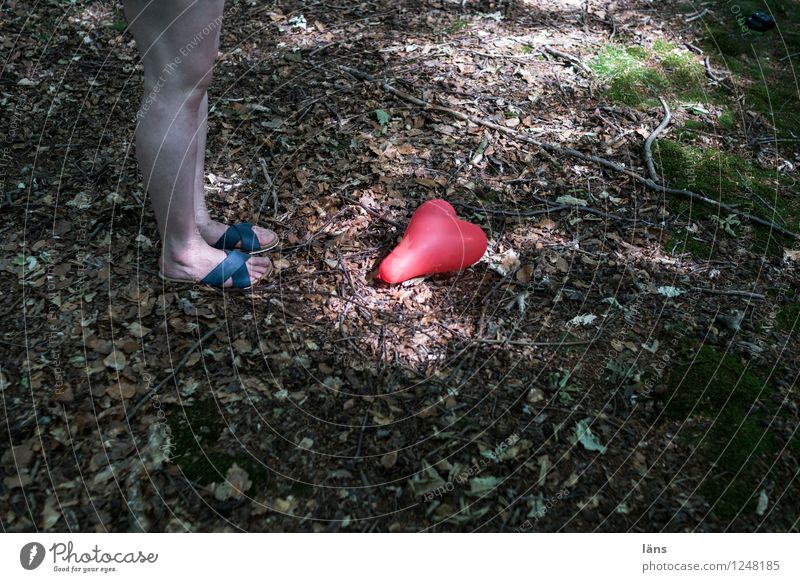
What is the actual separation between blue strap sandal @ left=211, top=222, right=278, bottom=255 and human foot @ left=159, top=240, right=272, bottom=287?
0.20 m

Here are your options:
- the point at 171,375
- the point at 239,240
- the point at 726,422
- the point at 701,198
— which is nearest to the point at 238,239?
the point at 239,240

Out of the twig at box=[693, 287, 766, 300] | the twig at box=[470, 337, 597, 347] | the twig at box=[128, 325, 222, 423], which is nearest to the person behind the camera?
the twig at box=[128, 325, 222, 423]

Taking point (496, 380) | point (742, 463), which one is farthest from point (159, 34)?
point (742, 463)

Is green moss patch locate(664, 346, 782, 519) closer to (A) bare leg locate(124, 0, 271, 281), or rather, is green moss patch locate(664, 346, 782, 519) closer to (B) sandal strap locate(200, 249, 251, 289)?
(B) sandal strap locate(200, 249, 251, 289)

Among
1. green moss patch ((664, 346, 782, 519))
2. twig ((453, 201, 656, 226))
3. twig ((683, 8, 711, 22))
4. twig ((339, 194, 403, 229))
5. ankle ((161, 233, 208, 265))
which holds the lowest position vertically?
green moss patch ((664, 346, 782, 519))

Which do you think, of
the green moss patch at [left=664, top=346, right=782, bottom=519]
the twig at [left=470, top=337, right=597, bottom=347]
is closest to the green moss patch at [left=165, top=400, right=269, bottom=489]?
the twig at [left=470, top=337, right=597, bottom=347]

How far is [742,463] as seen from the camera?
241 centimetres

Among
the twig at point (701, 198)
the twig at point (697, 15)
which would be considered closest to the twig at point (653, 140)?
the twig at point (701, 198)

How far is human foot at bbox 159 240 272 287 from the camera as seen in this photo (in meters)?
2.87

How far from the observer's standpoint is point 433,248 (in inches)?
115

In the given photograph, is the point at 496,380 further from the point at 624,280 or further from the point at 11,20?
the point at 11,20

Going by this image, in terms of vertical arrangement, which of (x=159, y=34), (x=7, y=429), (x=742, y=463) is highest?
(x=159, y=34)

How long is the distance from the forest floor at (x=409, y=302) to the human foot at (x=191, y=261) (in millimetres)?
91

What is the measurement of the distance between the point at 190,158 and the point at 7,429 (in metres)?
1.24
